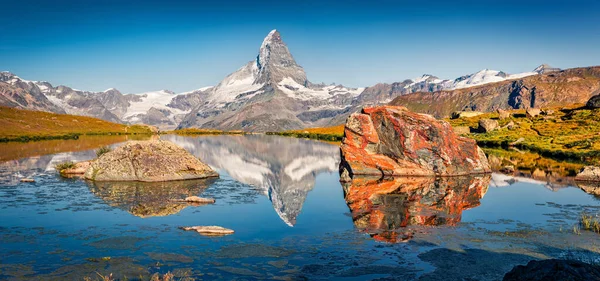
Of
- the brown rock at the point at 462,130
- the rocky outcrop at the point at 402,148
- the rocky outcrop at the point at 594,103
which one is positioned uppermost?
the rocky outcrop at the point at 594,103

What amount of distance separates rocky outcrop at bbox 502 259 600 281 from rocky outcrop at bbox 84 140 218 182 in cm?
3765

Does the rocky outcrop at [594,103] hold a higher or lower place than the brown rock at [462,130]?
higher

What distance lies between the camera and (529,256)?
21.8 metres

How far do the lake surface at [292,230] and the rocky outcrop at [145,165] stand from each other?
200cm

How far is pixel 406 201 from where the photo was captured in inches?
1444

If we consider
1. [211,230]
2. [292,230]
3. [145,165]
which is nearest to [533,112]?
[145,165]

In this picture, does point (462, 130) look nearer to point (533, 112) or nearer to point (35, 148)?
point (533, 112)

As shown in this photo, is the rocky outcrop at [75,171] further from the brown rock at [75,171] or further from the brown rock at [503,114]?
the brown rock at [503,114]

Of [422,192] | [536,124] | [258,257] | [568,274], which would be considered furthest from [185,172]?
[536,124]

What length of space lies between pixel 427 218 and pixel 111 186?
2851 centimetres

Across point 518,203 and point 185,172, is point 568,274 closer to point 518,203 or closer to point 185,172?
point 518,203

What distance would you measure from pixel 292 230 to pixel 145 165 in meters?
Answer: 23.9

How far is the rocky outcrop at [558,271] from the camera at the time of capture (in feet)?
41.3

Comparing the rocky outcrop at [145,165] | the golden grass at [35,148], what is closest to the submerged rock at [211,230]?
the rocky outcrop at [145,165]
